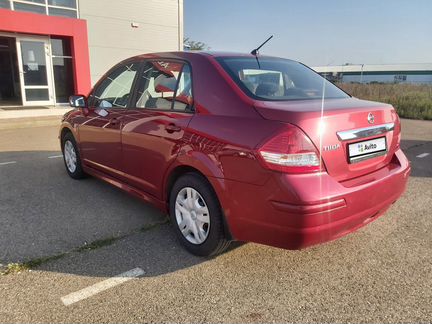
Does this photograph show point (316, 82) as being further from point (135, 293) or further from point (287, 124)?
point (135, 293)

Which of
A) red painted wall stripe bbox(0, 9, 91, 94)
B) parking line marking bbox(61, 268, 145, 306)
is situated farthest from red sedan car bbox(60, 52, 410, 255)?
red painted wall stripe bbox(0, 9, 91, 94)

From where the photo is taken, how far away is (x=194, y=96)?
314cm

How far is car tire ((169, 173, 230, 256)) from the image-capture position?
9.61 ft

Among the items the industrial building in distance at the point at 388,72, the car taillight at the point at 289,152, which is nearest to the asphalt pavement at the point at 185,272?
the car taillight at the point at 289,152

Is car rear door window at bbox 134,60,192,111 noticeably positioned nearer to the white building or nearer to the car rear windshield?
the car rear windshield

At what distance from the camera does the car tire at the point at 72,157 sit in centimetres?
522

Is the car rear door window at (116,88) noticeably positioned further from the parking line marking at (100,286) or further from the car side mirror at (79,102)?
the parking line marking at (100,286)

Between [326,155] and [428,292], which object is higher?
[326,155]

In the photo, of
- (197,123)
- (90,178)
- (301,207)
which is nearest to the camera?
(301,207)

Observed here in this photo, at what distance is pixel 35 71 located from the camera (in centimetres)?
1378

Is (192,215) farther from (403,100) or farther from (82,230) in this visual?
(403,100)

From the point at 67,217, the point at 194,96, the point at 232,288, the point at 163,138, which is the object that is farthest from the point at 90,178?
the point at 232,288

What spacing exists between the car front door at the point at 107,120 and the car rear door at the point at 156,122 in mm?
192

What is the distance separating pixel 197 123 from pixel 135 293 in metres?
1.37
